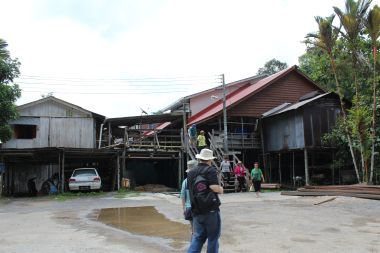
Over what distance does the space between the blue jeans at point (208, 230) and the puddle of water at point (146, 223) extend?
2440 mm

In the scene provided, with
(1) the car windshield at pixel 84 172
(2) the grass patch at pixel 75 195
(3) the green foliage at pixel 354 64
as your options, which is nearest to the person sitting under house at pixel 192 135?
(1) the car windshield at pixel 84 172

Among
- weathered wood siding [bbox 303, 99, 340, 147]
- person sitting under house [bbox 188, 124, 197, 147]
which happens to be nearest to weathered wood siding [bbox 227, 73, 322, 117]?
person sitting under house [bbox 188, 124, 197, 147]

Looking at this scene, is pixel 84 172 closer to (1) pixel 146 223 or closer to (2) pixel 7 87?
(2) pixel 7 87

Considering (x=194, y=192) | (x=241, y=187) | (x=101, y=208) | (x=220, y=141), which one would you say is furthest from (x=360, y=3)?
(x=194, y=192)

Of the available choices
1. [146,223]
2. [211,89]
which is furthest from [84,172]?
[211,89]

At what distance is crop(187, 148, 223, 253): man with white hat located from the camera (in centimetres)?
575

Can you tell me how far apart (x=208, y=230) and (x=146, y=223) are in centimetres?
603

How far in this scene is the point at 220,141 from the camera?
2812 cm

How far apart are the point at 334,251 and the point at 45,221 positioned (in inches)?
307

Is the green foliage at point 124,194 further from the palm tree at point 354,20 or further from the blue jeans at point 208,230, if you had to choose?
the blue jeans at point 208,230

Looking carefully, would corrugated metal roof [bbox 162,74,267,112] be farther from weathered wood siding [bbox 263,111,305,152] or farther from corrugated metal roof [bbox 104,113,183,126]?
weathered wood siding [bbox 263,111,305,152]

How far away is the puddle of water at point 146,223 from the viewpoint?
370 inches

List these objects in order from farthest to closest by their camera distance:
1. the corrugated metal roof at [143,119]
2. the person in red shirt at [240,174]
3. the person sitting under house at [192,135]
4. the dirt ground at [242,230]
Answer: the corrugated metal roof at [143,119]
the person sitting under house at [192,135]
the person in red shirt at [240,174]
the dirt ground at [242,230]

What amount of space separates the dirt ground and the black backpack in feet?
7.61
